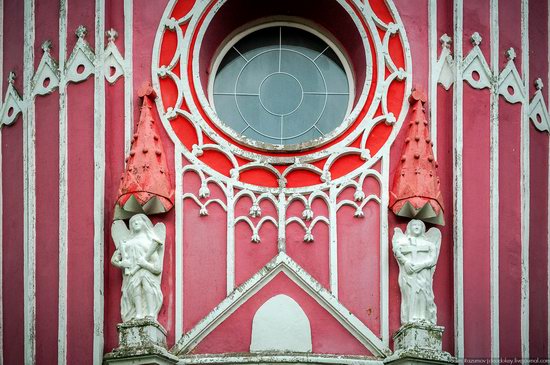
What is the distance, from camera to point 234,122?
97.5ft

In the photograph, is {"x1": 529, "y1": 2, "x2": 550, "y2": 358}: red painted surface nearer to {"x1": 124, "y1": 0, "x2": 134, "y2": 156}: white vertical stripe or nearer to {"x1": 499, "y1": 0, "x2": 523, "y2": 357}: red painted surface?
{"x1": 499, "y1": 0, "x2": 523, "y2": 357}: red painted surface

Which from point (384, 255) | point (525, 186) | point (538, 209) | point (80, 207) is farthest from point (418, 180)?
point (80, 207)

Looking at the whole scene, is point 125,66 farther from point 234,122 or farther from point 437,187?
point 437,187

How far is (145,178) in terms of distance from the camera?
92.4ft

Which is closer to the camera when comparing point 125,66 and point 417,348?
point 417,348

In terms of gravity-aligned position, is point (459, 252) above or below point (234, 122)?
below

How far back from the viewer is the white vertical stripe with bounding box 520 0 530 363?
2841cm

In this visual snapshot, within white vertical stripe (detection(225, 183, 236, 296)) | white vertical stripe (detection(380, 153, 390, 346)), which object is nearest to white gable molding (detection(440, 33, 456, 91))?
white vertical stripe (detection(380, 153, 390, 346))

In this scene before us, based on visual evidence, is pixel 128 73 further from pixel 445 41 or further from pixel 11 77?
pixel 445 41

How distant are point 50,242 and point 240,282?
2507mm

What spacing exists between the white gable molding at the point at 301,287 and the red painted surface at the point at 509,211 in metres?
1.65

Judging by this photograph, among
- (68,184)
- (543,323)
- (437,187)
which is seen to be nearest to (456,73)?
(437,187)

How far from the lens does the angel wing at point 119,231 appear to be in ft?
92.3

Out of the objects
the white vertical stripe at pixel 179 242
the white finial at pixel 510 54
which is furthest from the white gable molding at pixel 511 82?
the white vertical stripe at pixel 179 242
